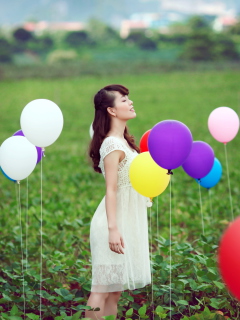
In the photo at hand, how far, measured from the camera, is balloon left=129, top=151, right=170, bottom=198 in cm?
286

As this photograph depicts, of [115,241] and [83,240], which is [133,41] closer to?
[83,240]

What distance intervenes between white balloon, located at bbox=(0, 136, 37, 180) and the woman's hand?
837 mm

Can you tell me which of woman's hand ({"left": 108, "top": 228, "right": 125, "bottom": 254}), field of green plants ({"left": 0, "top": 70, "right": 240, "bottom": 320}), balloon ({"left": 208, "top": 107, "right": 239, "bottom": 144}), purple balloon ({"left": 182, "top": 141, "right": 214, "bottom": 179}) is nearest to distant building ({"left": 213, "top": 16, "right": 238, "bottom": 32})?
field of green plants ({"left": 0, "top": 70, "right": 240, "bottom": 320})

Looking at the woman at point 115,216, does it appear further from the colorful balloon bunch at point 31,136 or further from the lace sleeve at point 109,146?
the colorful balloon bunch at point 31,136

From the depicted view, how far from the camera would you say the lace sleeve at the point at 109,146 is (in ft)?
9.56

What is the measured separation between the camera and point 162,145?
282cm

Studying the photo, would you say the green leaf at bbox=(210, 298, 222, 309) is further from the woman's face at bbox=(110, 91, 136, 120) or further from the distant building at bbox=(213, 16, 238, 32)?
the distant building at bbox=(213, 16, 238, 32)

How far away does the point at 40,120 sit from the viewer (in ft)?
10.1

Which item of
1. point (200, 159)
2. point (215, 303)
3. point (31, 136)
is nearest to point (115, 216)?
point (31, 136)

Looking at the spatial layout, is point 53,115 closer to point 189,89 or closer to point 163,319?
point 163,319

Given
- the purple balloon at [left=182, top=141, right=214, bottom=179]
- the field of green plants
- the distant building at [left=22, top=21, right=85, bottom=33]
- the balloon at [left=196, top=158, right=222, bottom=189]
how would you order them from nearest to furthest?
the field of green plants, the purple balloon at [left=182, top=141, right=214, bottom=179], the balloon at [left=196, top=158, right=222, bottom=189], the distant building at [left=22, top=21, right=85, bottom=33]

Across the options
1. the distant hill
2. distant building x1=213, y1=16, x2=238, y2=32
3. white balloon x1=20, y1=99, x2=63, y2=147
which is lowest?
white balloon x1=20, y1=99, x2=63, y2=147

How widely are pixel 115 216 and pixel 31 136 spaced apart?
0.69 meters

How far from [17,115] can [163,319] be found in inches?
540
